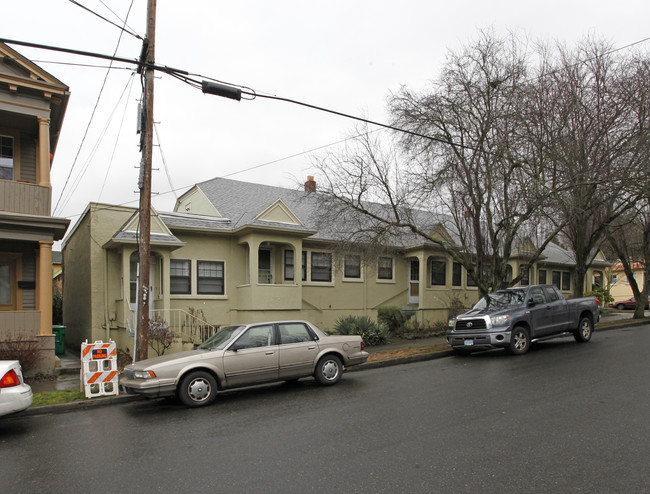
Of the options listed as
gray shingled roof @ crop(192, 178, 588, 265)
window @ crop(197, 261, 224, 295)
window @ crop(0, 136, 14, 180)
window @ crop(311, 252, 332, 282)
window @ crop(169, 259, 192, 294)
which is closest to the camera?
window @ crop(0, 136, 14, 180)

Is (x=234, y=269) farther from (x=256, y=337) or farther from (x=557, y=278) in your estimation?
(x=557, y=278)

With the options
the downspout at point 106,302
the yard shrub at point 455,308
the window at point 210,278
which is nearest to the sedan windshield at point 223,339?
the downspout at point 106,302

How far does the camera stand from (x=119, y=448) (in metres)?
6.35

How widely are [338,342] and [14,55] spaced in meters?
11.6

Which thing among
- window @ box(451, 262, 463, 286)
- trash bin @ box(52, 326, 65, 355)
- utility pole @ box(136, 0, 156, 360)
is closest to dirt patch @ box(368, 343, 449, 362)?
utility pole @ box(136, 0, 156, 360)

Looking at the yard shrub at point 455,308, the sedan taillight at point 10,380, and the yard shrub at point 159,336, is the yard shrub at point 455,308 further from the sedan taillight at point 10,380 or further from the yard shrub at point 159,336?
the sedan taillight at point 10,380

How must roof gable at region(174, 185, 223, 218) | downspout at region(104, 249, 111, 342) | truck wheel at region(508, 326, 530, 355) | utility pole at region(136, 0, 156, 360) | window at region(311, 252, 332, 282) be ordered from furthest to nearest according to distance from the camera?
window at region(311, 252, 332, 282) → roof gable at region(174, 185, 223, 218) → downspout at region(104, 249, 111, 342) → truck wheel at region(508, 326, 530, 355) → utility pole at region(136, 0, 156, 360)

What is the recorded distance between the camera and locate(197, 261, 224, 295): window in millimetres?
18156

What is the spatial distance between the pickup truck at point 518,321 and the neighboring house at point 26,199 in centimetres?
1087

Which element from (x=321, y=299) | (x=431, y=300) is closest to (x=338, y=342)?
(x=321, y=299)

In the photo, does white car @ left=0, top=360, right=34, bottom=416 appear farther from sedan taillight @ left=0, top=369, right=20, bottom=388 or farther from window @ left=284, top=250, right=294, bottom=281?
window @ left=284, top=250, right=294, bottom=281

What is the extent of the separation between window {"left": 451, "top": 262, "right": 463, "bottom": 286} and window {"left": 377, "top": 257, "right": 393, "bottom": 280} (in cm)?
382

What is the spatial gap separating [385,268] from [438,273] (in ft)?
10.1

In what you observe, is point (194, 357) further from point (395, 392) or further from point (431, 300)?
point (431, 300)
